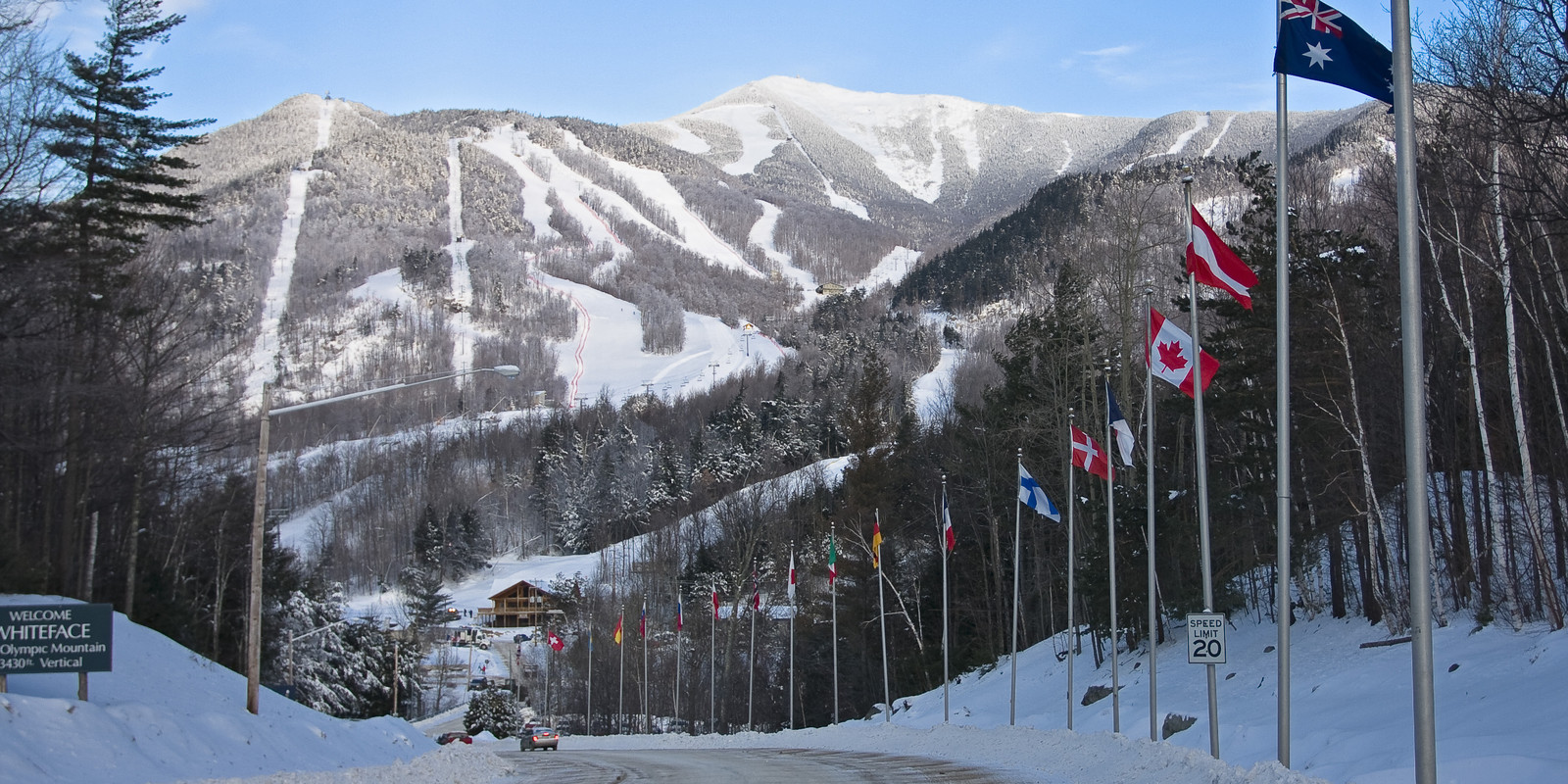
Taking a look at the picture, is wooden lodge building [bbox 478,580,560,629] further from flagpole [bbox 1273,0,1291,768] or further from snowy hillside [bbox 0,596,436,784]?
flagpole [bbox 1273,0,1291,768]

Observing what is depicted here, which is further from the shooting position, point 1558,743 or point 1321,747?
point 1321,747

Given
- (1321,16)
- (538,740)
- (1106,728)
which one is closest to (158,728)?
(1321,16)

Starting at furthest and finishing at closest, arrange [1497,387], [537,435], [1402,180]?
[537,435]
[1497,387]
[1402,180]

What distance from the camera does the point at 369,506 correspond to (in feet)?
534

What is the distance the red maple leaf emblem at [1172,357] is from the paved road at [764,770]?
7.47 metres

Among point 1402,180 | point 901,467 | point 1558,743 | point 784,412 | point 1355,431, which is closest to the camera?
point 1402,180

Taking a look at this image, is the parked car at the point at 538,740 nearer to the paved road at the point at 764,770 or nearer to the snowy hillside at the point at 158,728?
the paved road at the point at 764,770

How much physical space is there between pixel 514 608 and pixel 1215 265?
113 metres

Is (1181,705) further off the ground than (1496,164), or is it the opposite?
(1496,164)

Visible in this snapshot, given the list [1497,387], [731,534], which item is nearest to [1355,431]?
[1497,387]

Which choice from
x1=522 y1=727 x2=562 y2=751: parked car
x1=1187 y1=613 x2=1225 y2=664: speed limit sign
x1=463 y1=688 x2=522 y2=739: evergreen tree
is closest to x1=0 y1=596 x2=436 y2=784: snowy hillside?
x1=1187 y1=613 x2=1225 y2=664: speed limit sign

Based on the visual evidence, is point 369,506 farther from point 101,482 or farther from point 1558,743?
point 1558,743

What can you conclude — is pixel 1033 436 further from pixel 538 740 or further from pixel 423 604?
pixel 423 604

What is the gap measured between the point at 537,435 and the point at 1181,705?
156 meters
